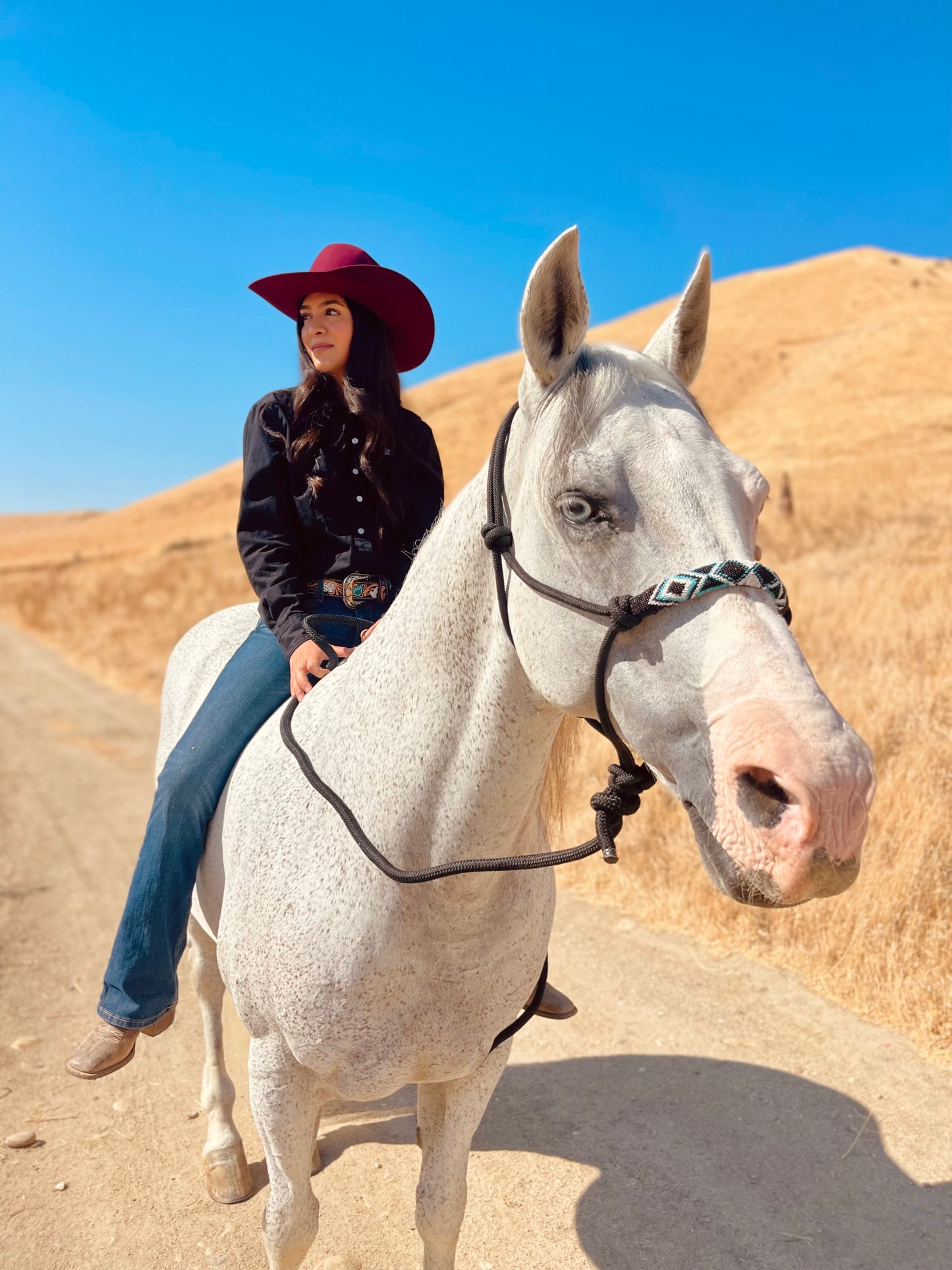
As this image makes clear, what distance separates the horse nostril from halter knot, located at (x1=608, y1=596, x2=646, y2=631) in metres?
0.33

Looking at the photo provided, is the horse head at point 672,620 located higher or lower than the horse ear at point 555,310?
lower

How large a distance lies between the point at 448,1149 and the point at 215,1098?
4.95 ft

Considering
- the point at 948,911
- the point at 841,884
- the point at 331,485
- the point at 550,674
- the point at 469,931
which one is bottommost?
the point at 948,911

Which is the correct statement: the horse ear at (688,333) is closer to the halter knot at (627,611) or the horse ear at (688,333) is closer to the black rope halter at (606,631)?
the black rope halter at (606,631)

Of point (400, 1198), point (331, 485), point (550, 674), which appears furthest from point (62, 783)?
point (550, 674)

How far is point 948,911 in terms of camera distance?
444cm

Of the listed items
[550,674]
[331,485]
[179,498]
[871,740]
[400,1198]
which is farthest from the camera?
[179,498]

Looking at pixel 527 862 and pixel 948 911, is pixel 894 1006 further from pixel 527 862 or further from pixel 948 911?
pixel 527 862

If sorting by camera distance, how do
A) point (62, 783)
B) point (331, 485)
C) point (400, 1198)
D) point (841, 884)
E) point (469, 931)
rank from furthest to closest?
point (62, 783) → point (400, 1198) → point (331, 485) → point (469, 931) → point (841, 884)

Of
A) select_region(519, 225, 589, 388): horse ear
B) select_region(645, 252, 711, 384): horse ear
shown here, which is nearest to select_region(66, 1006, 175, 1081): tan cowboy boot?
select_region(519, 225, 589, 388): horse ear

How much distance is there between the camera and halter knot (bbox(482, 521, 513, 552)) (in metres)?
1.79

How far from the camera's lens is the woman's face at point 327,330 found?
2783mm

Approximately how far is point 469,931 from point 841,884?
40.5 inches

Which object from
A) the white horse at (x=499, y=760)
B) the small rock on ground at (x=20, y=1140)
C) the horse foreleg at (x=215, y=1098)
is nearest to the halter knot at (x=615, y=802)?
the white horse at (x=499, y=760)
